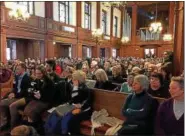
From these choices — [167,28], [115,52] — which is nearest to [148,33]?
[167,28]

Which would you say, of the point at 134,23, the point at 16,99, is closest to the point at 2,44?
the point at 16,99

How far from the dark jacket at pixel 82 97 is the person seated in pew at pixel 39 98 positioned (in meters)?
0.45

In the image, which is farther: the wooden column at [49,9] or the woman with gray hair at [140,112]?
the wooden column at [49,9]

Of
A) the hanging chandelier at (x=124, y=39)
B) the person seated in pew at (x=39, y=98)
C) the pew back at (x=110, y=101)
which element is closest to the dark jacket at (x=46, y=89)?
the person seated in pew at (x=39, y=98)

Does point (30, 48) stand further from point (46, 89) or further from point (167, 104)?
point (167, 104)

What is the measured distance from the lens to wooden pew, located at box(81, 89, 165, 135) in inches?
119

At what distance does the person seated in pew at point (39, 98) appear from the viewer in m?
3.42

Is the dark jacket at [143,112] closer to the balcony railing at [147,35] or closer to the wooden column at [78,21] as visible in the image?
the wooden column at [78,21]

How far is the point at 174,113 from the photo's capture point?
7.47 feet

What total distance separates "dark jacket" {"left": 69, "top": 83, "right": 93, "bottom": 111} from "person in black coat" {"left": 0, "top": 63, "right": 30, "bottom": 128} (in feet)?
3.28

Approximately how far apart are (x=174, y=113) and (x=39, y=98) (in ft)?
6.88

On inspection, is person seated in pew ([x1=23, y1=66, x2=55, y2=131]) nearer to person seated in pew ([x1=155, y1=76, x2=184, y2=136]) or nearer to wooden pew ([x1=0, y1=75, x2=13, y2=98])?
wooden pew ([x1=0, y1=75, x2=13, y2=98])

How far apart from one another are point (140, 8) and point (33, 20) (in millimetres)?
11630

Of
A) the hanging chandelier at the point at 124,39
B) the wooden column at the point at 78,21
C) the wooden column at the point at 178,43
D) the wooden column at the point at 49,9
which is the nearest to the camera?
the wooden column at the point at 178,43
